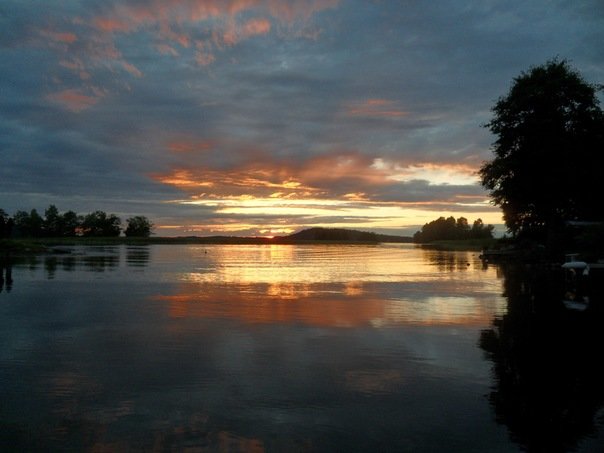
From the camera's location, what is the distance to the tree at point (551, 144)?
4834cm

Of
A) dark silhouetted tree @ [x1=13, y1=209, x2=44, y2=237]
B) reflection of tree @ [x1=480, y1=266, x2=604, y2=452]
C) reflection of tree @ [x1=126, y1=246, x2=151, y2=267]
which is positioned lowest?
reflection of tree @ [x1=480, y1=266, x2=604, y2=452]

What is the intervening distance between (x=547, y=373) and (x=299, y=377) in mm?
5082

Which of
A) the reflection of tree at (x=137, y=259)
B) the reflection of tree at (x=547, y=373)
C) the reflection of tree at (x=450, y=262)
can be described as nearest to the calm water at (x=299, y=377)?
the reflection of tree at (x=547, y=373)

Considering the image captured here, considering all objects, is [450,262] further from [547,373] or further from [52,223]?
[52,223]

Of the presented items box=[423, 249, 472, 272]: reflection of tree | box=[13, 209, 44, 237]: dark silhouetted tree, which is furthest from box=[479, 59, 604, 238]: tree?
box=[13, 209, 44, 237]: dark silhouetted tree

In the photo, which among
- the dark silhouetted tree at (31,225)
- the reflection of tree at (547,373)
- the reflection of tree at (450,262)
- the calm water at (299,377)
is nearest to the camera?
the calm water at (299,377)

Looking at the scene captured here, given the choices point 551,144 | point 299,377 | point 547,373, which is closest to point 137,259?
point 551,144

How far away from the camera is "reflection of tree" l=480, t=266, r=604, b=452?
8445mm

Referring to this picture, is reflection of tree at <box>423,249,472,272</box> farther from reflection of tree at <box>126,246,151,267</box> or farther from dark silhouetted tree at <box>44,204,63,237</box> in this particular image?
dark silhouetted tree at <box>44,204,63,237</box>

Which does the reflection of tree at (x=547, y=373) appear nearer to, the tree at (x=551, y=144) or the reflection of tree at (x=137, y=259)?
the tree at (x=551, y=144)

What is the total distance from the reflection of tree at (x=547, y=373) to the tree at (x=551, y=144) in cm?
3062

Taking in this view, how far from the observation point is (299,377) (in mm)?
11188

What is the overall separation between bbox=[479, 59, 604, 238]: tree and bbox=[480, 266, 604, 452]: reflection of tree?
30.6 m

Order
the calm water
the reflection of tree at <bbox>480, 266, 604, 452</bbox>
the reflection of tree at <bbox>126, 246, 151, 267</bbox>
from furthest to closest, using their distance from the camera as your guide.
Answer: the reflection of tree at <bbox>126, 246, 151, 267</bbox> → the reflection of tree at <bbox>480, 266, 604, 452</bbox> → the calm water
